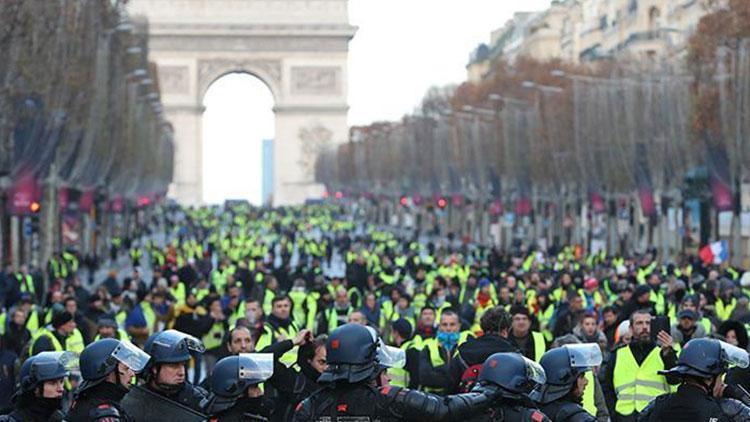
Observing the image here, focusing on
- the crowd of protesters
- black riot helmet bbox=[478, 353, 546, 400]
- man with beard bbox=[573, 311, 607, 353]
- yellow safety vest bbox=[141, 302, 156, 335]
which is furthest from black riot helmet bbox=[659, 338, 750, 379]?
yellow safety vest bbox=[141, 302, 156, 335]

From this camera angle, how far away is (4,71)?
33.4 m

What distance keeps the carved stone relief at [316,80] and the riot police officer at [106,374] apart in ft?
455

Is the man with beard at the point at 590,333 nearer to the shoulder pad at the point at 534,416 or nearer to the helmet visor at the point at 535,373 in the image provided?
the helmet visor at the point at 535,373

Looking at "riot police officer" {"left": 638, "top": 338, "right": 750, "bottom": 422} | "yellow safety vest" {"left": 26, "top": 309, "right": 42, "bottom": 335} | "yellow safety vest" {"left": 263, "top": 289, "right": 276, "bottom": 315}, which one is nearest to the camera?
"riot police officer" {"left": 638, "top": 338, "right": 750, "bottom": 422}

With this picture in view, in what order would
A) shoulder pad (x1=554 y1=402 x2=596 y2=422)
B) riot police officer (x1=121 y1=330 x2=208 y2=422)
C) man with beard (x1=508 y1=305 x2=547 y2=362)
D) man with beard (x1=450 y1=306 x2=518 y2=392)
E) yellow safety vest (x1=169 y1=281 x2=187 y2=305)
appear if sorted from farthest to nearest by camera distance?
yellow safety vest (x1=169 y1=281 x2=187 y2=305), man with beard (x1=508 y1=305 x2=547 y2=362), man with beard (x1=450 y1=306 x2=518 y2=392), shoulder pad (x1=554 y1=402 x2=596 y2=422), riot police officer (x1=121 y1=330 x2=208 y2=422)

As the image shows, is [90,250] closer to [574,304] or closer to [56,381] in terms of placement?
[574,304]

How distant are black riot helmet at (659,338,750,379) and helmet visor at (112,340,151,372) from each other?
2.32m

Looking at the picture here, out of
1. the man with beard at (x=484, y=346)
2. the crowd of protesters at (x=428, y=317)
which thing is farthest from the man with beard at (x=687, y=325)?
the man with beard at (x=484, y=346)

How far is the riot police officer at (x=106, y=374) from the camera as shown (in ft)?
27.7

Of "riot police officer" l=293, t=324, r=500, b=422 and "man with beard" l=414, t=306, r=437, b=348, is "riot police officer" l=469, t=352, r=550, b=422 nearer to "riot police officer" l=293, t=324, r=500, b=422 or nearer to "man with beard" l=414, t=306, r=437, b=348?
"riot police officer" l=293, t=324, r=500, b=422

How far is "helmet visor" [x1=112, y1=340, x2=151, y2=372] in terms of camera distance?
845 cm

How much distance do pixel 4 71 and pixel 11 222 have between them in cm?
1785

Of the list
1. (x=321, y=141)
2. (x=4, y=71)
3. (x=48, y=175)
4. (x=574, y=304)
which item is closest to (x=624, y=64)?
(x=48, y=175)

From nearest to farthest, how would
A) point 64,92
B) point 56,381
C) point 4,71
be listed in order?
point 56,381 → point 4,71 → point 64,92
